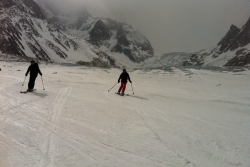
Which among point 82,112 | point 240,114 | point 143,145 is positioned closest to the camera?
point 143,145

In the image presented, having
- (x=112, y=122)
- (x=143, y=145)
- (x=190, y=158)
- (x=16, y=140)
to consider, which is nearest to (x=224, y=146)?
(x=190, y=158)

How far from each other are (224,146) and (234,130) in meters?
2.00

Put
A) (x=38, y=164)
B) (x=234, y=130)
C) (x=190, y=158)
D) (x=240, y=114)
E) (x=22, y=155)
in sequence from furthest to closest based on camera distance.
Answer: (x=240, y=114)
(x=234, y=130)
(x=190, y=158)
(x=22, y=155)
(x=38, y=164)

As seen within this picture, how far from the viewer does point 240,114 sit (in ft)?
37.2

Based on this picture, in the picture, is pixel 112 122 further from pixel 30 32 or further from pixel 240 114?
pixel 30 32

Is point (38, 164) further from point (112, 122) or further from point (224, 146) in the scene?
point (224, 146)

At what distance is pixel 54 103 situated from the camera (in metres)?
11.4

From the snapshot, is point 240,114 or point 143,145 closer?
point 143,145

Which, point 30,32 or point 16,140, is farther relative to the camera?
point 30,32

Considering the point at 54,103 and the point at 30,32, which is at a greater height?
the point at 30,32

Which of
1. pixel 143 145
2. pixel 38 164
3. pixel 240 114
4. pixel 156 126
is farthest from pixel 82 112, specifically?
pixel 240 114

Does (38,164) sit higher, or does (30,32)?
(30,32)

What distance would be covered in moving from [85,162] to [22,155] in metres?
1.58

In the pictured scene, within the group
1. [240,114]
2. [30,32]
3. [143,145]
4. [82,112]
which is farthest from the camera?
[30,32]
